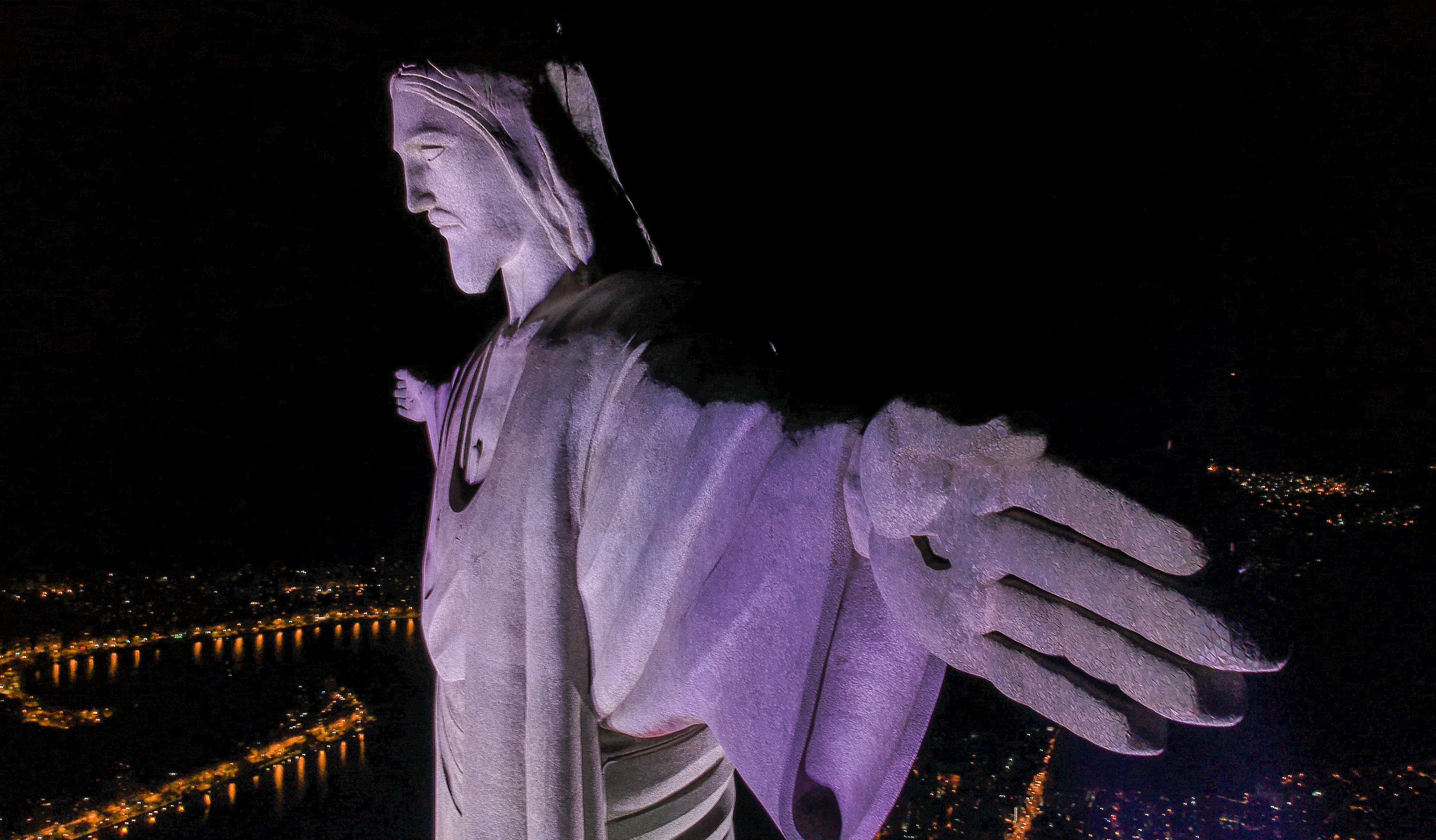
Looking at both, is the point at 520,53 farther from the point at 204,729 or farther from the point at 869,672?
the point at 204,729

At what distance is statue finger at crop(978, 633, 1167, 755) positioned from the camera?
659 millimetres

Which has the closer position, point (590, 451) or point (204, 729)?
point (590, 451)

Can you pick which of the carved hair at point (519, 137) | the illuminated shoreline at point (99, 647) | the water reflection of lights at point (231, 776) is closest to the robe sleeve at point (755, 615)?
the carved hair at point (519, 137)

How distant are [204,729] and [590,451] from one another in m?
4.54

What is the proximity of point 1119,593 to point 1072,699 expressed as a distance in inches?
4.2

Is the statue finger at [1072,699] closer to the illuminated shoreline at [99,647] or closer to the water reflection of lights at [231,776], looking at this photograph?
the water reflection of lights at [231,776]

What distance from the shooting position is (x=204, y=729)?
4.50m

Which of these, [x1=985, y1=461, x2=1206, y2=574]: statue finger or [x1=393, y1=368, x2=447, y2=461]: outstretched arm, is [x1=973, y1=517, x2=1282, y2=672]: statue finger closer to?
[x1=985, y1=461, x2=1206, y2=574]: statue finger

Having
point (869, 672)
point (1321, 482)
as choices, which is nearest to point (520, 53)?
point (869, 672)

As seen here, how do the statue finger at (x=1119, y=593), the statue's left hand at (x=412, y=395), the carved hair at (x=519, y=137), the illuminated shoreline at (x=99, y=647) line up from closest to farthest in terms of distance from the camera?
the statue finger at (x=1119, y=593)
the carved hair at (x=519, y=137)
the statue's left hand at (x=412, y=395)
the illuminated shoreline at (x=99, y=647)

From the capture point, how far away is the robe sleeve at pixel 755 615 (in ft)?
3.01

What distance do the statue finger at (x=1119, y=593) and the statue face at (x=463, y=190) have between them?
100 centimetres

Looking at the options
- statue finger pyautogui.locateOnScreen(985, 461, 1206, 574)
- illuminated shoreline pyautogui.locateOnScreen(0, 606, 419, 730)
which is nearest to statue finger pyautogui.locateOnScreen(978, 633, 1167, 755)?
statue finger pyautogui.locateOnScreen(985, 461, 1206, 574)

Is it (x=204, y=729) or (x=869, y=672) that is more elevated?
(x=869, y=672)
